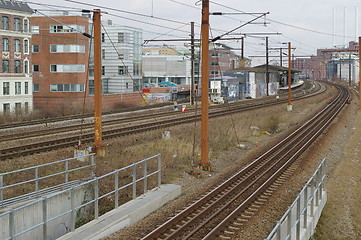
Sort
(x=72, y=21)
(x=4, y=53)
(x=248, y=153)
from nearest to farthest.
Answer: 1. (x=248, y=153)
2. (x=4, y=53)
3. (x=72, y=21)

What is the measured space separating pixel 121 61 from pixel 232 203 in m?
50.2

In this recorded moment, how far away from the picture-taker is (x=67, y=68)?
53562 millimetres

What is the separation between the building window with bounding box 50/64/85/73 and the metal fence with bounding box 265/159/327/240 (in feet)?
138

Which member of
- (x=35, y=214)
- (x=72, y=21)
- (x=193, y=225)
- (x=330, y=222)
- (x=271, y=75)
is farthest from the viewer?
(x=271, y=75)

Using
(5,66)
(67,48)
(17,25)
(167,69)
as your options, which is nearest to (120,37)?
(67,48)

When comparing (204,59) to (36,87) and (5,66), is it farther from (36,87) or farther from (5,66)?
(36,87)

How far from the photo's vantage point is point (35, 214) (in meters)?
10.7

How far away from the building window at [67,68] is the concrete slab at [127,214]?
40.5 meters

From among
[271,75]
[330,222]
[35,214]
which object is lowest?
[330,222]

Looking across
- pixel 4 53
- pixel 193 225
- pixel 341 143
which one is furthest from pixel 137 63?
pixel 193 225

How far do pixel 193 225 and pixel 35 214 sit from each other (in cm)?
388

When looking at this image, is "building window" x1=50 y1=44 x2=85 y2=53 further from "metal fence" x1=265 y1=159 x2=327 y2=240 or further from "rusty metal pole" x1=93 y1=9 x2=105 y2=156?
"metal fence" x1=265 y1=159 x2=327 y2=240

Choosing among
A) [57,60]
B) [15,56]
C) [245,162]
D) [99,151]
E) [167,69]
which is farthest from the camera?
[167,69]

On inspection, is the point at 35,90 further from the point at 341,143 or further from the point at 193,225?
the point at 193,225
